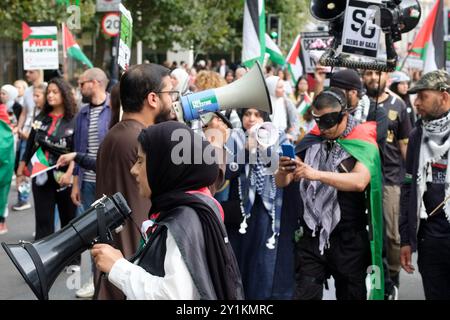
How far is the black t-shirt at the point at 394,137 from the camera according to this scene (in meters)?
7.00

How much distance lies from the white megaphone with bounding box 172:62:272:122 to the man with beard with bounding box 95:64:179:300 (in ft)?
0.56

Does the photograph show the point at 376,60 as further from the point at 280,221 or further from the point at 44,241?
the point at 44,241

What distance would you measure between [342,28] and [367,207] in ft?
4.08

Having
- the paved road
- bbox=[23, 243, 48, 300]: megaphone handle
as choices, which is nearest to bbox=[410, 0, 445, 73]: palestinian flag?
the paved road

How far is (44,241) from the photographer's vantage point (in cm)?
279

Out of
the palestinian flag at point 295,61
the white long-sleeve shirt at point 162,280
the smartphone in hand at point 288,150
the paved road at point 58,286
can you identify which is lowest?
the paved road at point 58,286

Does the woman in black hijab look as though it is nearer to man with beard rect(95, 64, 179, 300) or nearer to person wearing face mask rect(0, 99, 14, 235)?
man with beard rect(95, 64, 179, 300)

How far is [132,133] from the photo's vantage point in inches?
162

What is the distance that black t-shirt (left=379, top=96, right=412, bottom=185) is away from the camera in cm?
700

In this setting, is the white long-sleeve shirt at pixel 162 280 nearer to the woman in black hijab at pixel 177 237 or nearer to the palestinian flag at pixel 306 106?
the woman in black hijab at pixel 177 237

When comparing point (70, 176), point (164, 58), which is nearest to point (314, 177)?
point (70, 176)

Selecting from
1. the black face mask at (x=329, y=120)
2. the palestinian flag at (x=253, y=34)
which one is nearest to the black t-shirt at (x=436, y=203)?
the black face mask at (x=329, y=120)

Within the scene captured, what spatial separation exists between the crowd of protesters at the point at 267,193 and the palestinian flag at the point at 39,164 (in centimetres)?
46

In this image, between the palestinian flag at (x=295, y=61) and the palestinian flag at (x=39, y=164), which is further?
the palestinian flag at (x=295, y=61)
